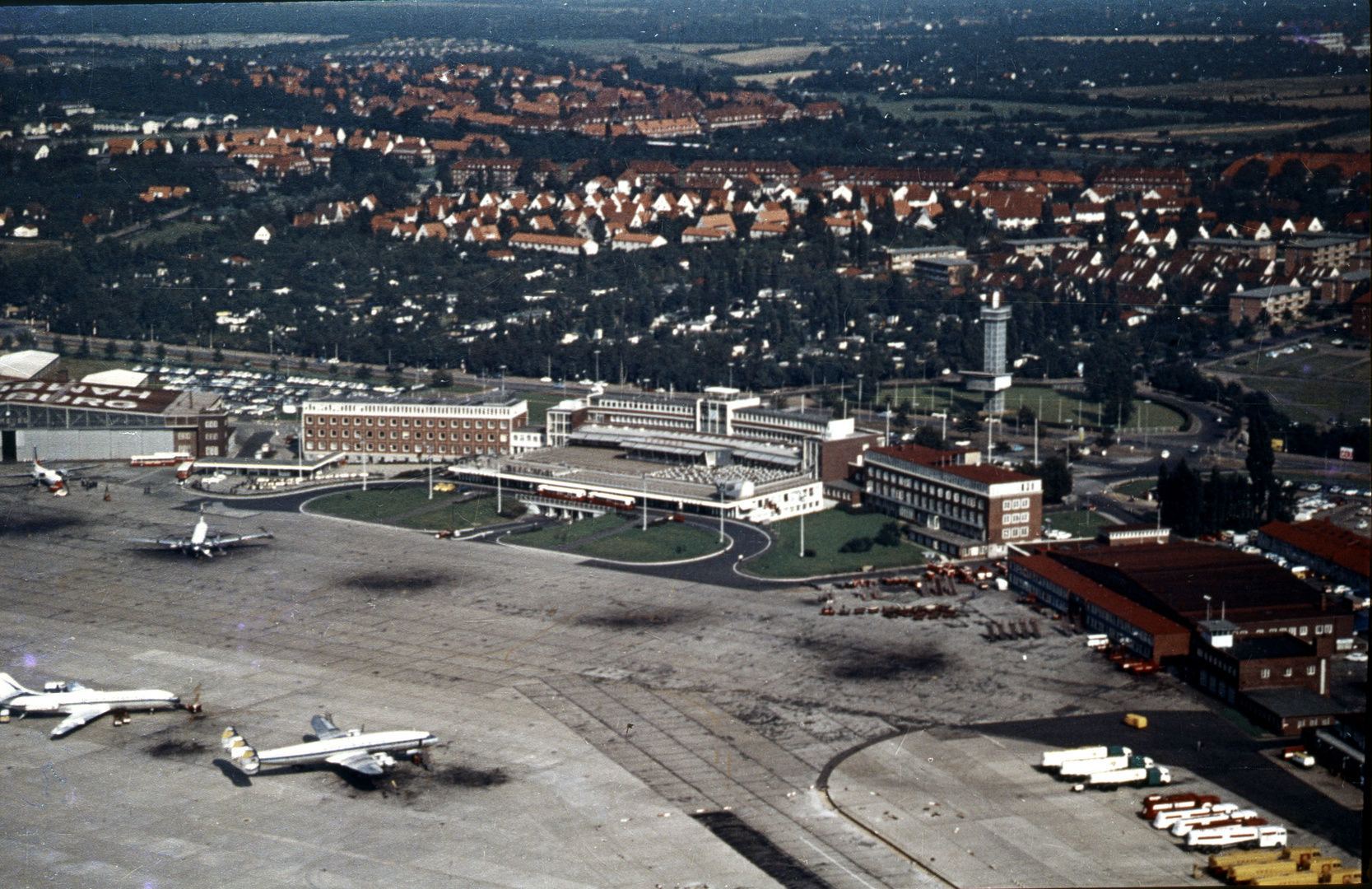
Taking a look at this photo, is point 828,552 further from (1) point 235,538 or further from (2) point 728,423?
(1) point 235,538

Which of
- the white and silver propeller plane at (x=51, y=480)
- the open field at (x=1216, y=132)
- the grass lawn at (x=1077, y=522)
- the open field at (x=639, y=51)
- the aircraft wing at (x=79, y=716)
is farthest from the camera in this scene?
the open field at (x=639, y=51)

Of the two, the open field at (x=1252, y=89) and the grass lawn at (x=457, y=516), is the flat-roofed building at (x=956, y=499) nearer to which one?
the grass lawn at (x=457, y=516)

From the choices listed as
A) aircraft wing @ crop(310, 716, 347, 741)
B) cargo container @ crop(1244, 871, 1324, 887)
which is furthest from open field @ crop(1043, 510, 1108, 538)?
aircraft wing @ crop(310, 716, 347, 741)

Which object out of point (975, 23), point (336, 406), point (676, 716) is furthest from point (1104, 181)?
point (676, 716)

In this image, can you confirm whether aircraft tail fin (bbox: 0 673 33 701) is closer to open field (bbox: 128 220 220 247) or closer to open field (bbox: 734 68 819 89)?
open field (bbox: 128 220 220 247)

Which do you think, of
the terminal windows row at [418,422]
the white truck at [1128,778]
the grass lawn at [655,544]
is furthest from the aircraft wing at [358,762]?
the terminal windows row at [418,422]

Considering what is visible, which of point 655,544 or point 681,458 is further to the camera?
point 681,458

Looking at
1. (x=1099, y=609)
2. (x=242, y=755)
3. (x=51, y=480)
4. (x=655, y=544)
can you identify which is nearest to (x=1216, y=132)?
(x=655, y=544)

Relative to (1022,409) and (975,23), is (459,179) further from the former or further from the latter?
(1022,409)
